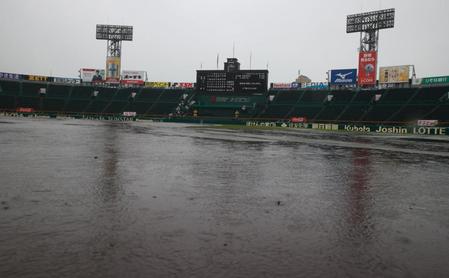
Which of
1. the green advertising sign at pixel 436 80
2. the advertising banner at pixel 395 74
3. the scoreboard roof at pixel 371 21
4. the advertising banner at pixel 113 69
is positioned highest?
the scoreboard roof at pixel 371 21

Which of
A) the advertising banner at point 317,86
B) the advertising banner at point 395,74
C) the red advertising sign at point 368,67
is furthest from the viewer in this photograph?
the advertising banner at point 317,86

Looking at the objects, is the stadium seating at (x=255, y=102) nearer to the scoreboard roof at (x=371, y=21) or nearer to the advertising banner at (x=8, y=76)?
the advertising banner at (x=8, y=76)

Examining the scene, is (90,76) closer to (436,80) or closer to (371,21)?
(371,21)

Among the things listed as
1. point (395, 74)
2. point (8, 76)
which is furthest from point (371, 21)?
point (8, 76)

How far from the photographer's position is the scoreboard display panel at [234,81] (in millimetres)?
63938

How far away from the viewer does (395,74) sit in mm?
59781

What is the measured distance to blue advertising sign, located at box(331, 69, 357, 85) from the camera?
206 feet

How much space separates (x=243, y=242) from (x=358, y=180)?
6.35 metres

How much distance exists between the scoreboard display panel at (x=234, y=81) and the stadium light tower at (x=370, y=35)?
1639cm

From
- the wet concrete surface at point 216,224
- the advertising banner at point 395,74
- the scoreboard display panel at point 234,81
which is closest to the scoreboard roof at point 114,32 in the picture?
the scoreboard display panel at point 234,81

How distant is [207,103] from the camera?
69.4 m

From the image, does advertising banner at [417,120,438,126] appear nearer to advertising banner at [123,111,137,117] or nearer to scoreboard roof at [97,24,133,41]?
advertising banner at [123,111,137,117]

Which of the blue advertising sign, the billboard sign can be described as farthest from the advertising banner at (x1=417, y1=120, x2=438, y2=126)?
the billboard sign

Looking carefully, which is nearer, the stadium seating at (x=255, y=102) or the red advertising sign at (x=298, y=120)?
the stadium seating at (x=255, y=102)
